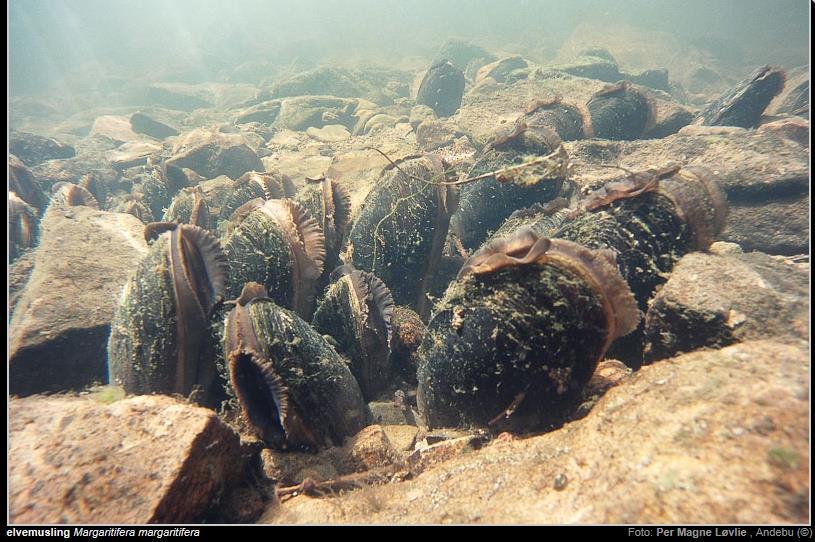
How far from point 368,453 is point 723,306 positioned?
96.0 inches

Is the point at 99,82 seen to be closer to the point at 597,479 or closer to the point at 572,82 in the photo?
the point at 572,82

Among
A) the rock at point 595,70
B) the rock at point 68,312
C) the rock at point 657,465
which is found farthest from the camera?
the rock at point 595,70

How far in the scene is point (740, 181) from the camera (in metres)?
4.66

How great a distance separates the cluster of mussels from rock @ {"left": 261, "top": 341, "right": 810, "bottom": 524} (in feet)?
1.39

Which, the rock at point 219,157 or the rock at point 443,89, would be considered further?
the rock at point 443,89

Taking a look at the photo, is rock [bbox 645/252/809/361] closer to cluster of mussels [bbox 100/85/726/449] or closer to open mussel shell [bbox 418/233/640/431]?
cluster of mussels [bbox 100/85/726/449]

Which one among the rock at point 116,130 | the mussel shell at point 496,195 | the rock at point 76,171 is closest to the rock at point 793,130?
the mussel shell at point 496,195

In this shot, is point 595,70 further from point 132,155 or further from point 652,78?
point 132,155

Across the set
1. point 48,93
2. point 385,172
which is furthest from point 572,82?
point 48,93

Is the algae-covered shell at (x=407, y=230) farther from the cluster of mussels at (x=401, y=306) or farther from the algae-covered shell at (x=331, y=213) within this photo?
the algae-covered shell at (x=331, y=213)

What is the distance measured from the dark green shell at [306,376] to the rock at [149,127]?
21.5 metres

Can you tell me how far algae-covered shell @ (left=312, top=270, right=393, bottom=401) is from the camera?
10.3ft

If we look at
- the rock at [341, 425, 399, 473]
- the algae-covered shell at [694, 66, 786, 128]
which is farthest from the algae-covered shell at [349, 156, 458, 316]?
the algae-covered shell at [694, 66, 786, 128]

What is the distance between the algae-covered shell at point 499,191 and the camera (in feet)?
14.8
